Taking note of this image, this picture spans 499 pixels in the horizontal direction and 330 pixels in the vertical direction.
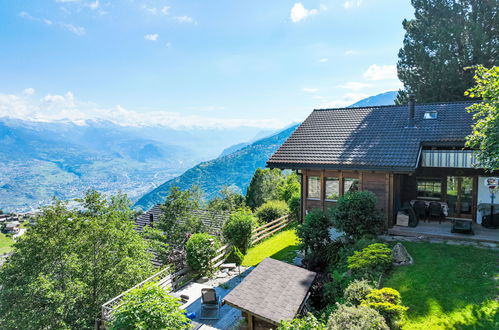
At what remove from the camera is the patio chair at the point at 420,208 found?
1402 centimetres

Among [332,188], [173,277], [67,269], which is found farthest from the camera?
[332,188]

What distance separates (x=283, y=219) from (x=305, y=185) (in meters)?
7.78

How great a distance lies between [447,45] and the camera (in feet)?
81.3

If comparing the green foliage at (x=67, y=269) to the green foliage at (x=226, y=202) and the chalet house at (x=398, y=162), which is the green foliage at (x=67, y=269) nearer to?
the chalet house at (x=398, y=162)


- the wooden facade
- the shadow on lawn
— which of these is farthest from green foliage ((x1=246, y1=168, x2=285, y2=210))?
the wooden facade

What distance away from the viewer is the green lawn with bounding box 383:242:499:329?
7.24 metres

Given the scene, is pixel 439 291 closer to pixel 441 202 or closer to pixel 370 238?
pixel 370 238

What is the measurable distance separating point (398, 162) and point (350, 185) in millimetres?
2333

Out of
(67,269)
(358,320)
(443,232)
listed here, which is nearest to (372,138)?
(443,232)

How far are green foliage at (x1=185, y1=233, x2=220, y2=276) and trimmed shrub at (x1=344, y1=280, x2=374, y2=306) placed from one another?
7.50 m

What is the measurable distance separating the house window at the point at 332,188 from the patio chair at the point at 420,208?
11.7ft

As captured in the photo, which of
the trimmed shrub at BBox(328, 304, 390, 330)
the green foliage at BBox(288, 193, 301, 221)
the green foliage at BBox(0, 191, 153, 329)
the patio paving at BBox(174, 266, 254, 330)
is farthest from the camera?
the green foliage at BBox(288, 193, 301, 221)

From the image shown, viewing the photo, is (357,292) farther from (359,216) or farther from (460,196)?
(460,196)

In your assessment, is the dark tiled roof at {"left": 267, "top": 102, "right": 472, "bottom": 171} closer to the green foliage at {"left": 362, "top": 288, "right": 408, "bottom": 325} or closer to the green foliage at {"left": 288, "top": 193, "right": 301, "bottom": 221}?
the green foliage at {"left": 362, "top": 288, "right": 408, "bottom": 325}
